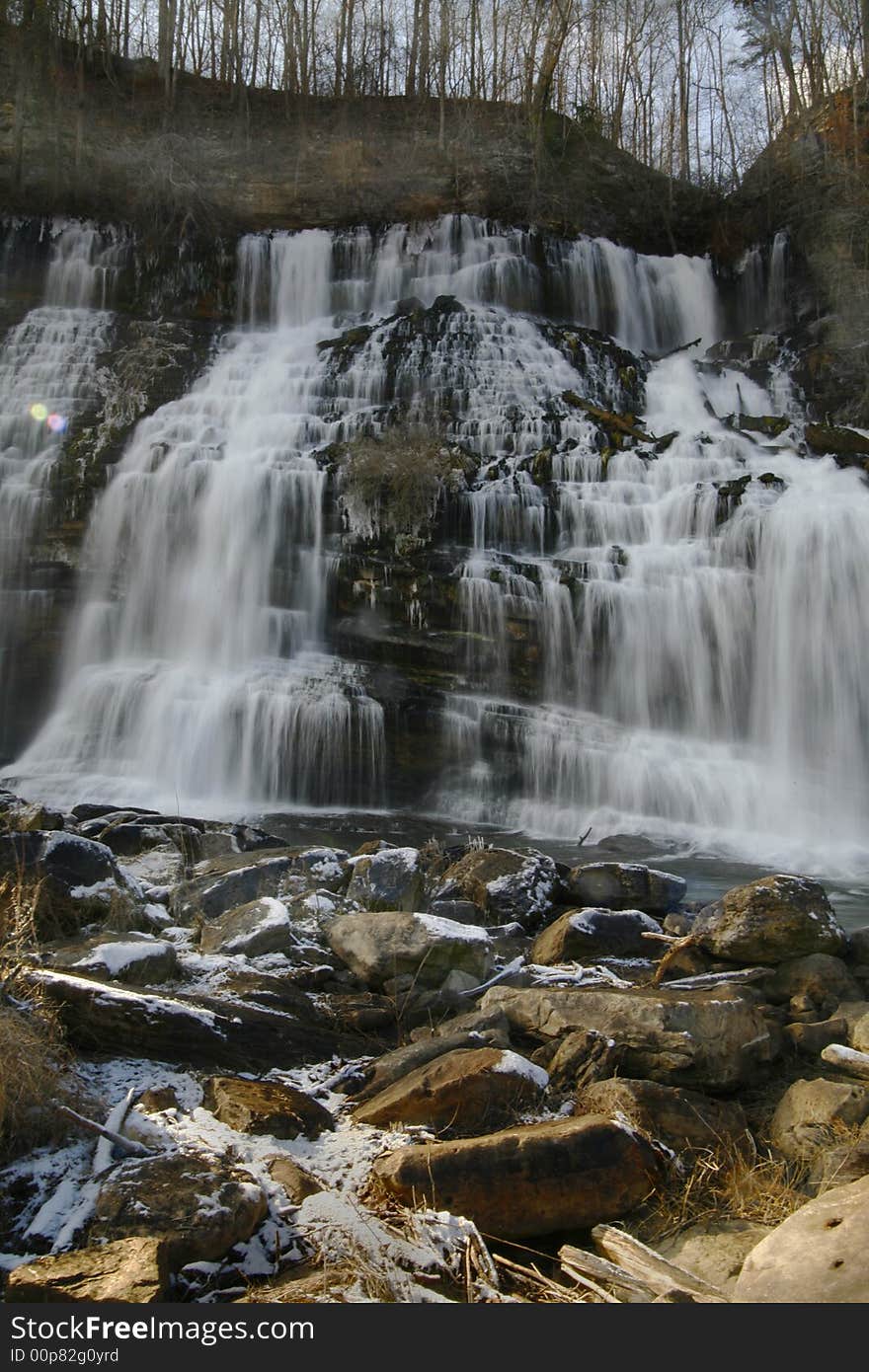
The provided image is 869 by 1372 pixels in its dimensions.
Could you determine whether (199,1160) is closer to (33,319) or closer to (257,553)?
(257,553)

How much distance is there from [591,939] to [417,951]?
1.41 m

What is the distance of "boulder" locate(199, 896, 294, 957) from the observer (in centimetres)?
577

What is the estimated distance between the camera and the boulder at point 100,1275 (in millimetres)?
2641

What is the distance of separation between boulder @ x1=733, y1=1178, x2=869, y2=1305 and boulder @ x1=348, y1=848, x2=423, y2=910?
4.10m

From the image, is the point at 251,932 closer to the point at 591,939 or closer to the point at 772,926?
the point at 591,939

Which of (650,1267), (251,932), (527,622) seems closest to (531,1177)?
(650,1267)

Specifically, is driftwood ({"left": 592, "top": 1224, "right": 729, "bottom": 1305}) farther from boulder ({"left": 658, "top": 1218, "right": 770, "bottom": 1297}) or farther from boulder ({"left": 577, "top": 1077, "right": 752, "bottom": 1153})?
boulder ({"left": 577, "top": 1077, "right": 752, "bottom": 1153})

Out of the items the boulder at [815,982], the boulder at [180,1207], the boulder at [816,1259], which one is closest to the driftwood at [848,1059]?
the boulder at [815,982]

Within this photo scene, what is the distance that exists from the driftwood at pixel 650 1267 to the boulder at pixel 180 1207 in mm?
1162

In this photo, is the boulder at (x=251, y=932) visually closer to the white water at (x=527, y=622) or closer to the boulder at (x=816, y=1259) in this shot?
the boulder at (x=816, y=1259)

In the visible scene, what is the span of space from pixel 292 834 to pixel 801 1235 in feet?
30.2

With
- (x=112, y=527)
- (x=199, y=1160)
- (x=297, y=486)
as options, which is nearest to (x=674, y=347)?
(x=297, y=486)

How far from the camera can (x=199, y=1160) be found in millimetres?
3383

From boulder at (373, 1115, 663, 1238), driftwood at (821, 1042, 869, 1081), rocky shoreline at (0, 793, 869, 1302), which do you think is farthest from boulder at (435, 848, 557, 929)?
boulder at (373, 1115, 663, 1238)
